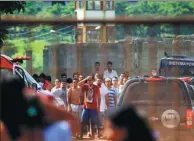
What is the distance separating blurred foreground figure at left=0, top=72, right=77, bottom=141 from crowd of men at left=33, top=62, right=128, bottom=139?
3.20ft

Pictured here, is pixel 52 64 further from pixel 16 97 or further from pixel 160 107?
pixel 16 97

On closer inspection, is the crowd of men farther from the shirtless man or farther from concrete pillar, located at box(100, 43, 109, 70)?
concrete pillar, located at box(100, 43, 109, 70)

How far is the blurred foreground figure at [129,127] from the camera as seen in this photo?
5.34 metres

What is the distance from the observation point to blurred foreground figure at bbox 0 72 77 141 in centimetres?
570

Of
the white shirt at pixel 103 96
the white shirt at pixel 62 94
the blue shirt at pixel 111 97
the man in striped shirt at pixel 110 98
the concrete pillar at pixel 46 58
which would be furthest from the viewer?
the blue shirt at pixel 111 97

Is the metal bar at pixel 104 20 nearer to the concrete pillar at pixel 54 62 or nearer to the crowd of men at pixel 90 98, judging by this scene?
the concrete pillar at pixel 54 62

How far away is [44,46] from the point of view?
750 cm

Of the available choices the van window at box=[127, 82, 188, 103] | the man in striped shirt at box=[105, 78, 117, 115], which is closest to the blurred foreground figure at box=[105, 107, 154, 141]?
the van window at box=[127, 82, 188, 103]

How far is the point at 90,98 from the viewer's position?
9.08 metres

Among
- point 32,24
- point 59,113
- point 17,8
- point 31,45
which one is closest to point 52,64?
point 31,45

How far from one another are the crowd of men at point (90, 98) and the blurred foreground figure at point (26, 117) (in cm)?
98

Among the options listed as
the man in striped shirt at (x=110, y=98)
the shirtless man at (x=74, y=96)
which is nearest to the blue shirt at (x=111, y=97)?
the man in striped shirt at (x=110, y=98)

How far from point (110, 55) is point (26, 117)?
5.84 feet

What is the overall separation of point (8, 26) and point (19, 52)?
0.78m
